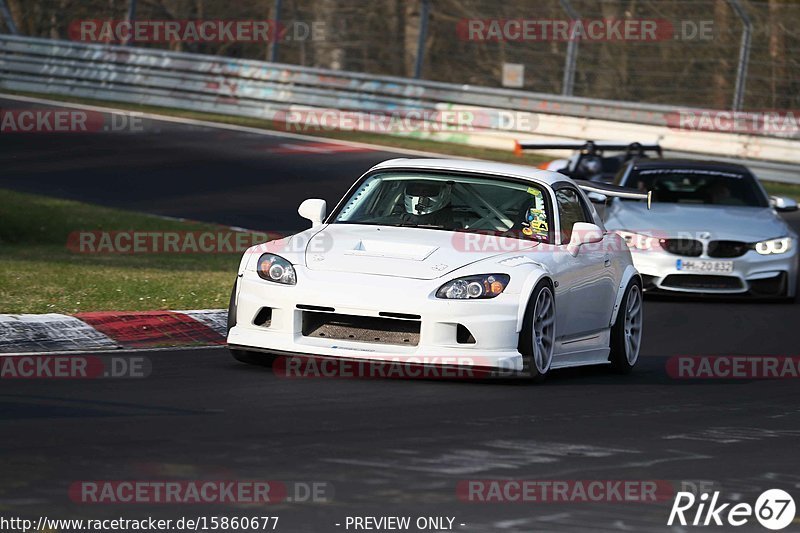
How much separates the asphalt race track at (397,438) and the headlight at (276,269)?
54 cm

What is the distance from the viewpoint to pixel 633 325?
10672mm

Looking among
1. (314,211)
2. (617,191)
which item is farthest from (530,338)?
(617,191)

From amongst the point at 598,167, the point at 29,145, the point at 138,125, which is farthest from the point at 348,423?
the point at 138,125

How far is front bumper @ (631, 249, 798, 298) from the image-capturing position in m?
14.6

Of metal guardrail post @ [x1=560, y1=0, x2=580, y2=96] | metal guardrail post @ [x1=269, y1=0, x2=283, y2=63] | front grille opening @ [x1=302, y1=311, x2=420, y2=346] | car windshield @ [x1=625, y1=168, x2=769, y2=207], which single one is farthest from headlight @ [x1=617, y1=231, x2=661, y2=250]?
metal guardrail post @ [x1=269, y1=0, x2=283, y2=63]

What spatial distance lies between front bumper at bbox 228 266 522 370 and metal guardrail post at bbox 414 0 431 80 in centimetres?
2005

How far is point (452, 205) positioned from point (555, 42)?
18.6 metres

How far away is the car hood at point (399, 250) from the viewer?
8750 mm

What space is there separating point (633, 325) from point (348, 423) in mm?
3916

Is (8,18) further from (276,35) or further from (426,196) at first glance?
(426,196)

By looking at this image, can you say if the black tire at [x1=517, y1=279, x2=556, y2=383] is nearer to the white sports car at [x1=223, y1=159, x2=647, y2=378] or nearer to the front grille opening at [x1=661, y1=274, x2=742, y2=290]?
the white sports car at [x1=223, y1=159, x2=647, y2=378]

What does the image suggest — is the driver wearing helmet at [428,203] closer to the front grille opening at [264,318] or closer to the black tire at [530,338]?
the black tire at [530,338]

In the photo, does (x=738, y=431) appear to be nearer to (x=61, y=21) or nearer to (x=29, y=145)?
(x=29, y=145)

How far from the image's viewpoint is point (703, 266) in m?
14.6
